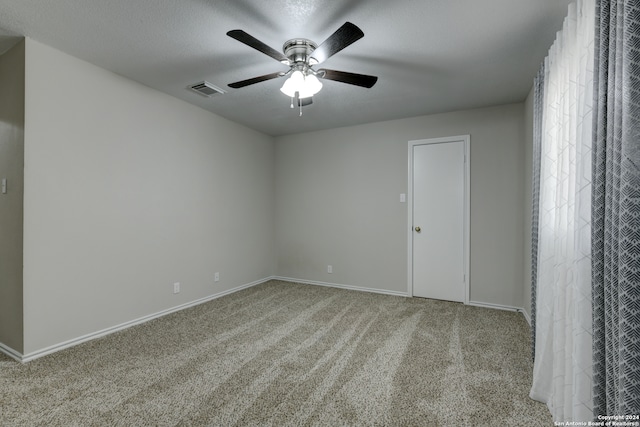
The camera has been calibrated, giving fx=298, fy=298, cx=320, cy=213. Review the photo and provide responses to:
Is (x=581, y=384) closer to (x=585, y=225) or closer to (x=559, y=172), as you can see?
(x=585, y=225)

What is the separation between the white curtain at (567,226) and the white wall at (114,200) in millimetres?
3507

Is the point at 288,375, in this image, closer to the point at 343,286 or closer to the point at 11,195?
the point at 343,286

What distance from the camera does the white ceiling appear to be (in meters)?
1.93

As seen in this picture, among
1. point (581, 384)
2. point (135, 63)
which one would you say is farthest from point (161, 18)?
point (581, 384)

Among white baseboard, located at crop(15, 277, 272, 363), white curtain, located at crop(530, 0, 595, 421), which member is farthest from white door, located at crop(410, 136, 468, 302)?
white baseboard, located at crop(15, 277, 272, 363)

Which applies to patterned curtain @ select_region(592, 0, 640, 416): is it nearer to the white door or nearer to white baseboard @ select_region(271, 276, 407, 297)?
the white door

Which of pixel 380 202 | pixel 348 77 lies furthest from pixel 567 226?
pixel 380 202

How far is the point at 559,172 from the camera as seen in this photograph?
Result: 182 cm

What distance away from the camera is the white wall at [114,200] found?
238 cm

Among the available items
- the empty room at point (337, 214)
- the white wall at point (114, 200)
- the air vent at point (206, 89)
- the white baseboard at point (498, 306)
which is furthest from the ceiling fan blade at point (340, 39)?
the white baseboard at point (498, 306)

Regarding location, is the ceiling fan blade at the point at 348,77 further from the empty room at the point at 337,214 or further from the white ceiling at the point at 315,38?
the white ceiling at the point at 315,38

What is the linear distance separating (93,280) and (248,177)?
240 cm

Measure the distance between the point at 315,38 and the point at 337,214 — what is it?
2.73 meters

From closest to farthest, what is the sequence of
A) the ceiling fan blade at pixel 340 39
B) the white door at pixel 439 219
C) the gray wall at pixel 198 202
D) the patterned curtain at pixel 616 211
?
the patterned curtain at pixel 616 211
the ceiling fan blade at pixel 340 39
the gray wall at pixel 198 202
the white door at pixel 439 219
